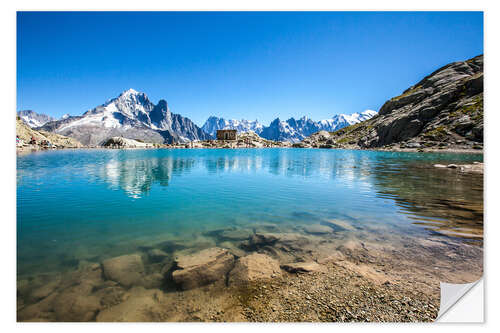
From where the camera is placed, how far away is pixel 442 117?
427 feet

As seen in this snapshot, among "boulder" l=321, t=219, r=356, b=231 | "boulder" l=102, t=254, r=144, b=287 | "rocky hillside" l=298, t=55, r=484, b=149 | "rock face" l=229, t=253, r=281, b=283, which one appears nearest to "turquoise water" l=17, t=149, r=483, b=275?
"boulder" l=321, t=219, r=356, b=231

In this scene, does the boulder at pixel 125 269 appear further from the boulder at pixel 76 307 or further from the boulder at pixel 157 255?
the boulder at pixel 76 307

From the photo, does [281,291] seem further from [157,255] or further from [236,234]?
[157,255]

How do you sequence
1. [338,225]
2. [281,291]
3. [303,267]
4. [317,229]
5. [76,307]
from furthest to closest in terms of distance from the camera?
→ [338,225]
[317,229]
[303,267]
[281,291]
[76,307]

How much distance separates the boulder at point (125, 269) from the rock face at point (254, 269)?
142 inches

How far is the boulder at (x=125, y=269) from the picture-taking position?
7875 mm

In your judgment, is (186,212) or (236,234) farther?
(186,212)

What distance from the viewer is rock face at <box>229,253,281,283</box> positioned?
767 centimetres

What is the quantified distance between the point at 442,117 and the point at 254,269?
17342cm

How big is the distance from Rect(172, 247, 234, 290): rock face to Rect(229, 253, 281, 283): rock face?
0.41 meters

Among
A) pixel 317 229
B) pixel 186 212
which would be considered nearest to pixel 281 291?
pixel 317 229

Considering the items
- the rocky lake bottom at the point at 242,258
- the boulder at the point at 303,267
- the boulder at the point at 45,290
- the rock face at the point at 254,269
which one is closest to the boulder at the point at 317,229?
the rocky lake bottom at the point at 242,258
